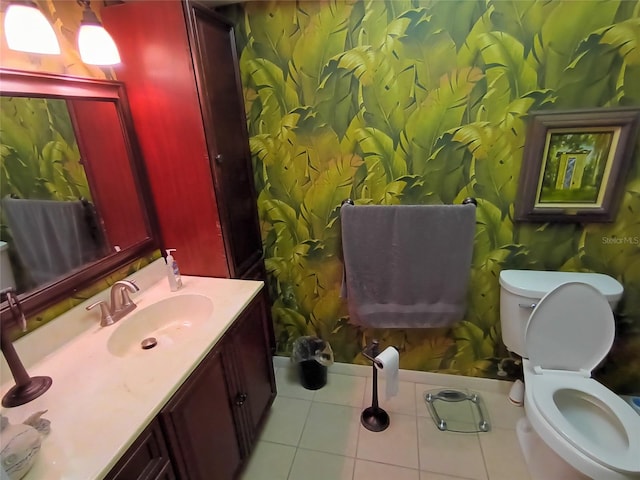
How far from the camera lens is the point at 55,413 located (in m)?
0.90

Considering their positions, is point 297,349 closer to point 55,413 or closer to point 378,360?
point 378,360

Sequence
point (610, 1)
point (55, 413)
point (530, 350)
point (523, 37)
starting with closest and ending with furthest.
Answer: point (55, 413) → point (610, 1) → point (523, 37) → point (530, 350)

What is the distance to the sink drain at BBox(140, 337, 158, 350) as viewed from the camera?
1.30 m

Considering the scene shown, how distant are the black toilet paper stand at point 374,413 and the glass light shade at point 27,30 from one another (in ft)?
5.69

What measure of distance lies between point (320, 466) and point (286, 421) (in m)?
0.31

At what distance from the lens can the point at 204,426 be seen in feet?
3.80

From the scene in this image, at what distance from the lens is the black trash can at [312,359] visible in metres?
1.95

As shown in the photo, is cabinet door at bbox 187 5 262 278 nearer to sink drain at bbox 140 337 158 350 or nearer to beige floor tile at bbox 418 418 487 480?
sink drain at bbox 140 337 158 350

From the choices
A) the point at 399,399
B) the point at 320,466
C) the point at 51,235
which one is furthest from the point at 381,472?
the point at 51,235

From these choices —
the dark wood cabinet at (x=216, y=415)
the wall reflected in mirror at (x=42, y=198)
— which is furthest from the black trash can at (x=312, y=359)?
the wall reflected in mirror at (x=42, y=198)

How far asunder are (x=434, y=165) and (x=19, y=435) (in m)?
1.70

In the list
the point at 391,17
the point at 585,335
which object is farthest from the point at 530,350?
the point at 391,17

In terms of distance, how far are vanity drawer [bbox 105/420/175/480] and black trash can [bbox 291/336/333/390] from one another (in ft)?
3.37

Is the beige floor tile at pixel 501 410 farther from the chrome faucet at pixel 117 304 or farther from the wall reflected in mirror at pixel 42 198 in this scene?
the wall reflected in mirror at pixel 42 198
